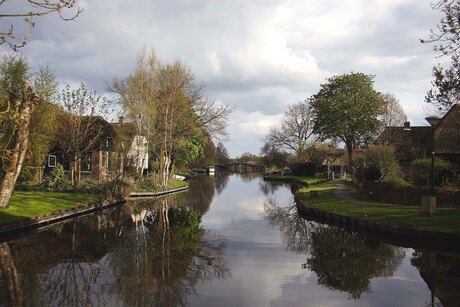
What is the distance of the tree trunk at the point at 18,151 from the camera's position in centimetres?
2227

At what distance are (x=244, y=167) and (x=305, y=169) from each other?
3531 inches

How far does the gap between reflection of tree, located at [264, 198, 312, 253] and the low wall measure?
624cm

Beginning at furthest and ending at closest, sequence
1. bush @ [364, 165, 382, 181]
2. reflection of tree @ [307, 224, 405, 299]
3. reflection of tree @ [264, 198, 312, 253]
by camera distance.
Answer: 1. bush @ [364, 165, 382, 181]
2. reflection of tree @ [264, 198, 312, 253]
3. reflection of tree @ [307, 224, 405, 299]

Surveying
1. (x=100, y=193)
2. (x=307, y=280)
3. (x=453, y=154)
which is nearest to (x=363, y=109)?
(x=453, y=154)

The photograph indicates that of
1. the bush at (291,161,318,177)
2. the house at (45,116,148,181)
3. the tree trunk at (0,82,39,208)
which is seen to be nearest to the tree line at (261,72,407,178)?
the bush at (291,161,318,177)

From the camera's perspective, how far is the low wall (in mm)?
24781

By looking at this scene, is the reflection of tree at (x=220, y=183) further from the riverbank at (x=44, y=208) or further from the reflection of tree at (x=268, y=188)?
the riverbank at (x=44, y=208)

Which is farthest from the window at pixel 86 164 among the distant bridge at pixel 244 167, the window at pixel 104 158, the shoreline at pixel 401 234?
the distant bridge at pixel 244 167

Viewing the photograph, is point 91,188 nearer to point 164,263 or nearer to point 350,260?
point 164,263

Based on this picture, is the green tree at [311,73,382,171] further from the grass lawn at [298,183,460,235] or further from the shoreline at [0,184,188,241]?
the shoreline at [0,184,188,241]

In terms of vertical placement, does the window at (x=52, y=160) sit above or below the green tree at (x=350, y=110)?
below

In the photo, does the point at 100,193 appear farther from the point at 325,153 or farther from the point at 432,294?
the point at 325,153

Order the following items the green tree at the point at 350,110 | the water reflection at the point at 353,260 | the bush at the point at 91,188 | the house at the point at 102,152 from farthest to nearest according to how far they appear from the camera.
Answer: the green tree at the point at 350,110 < the house at the point at 102,152 < the bush at the point at 91,188 < the water reflection at the point at 353,260

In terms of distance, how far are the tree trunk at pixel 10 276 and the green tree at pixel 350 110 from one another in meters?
44.6
